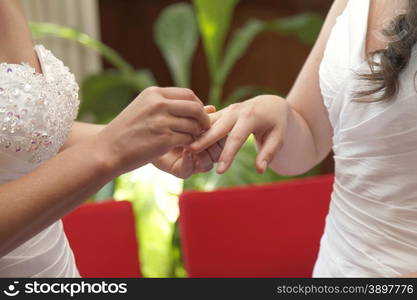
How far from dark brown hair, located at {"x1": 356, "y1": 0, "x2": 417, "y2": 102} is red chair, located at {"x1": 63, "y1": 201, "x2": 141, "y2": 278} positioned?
2.54 ft

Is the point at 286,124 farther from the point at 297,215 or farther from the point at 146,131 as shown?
the point at 297,215

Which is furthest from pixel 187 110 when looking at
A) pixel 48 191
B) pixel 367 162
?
pixel 367 162

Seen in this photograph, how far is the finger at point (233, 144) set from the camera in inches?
48.6

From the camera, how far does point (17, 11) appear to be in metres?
1.48

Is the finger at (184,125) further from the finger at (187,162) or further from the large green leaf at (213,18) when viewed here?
the large green leaf at (213,18)

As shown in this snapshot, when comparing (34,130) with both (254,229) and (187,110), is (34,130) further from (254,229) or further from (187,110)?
(254,229)

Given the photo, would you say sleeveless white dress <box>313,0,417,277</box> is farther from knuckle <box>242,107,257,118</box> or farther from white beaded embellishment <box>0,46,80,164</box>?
white beaded embellishment <box>0,46,80,164</box>

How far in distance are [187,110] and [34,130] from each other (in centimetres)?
31

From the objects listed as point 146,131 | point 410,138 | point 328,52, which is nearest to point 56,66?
point 146,131

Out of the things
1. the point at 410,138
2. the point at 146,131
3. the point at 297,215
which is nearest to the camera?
the point at 146,131

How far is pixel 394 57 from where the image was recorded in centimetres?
126

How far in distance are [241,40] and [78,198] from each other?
7.76 feet

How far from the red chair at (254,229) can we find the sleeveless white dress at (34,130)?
465 mm

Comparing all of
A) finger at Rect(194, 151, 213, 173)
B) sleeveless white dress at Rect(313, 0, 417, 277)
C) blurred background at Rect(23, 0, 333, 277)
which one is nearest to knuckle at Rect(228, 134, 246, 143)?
finger at Rect(194, 151, 213, 173)
